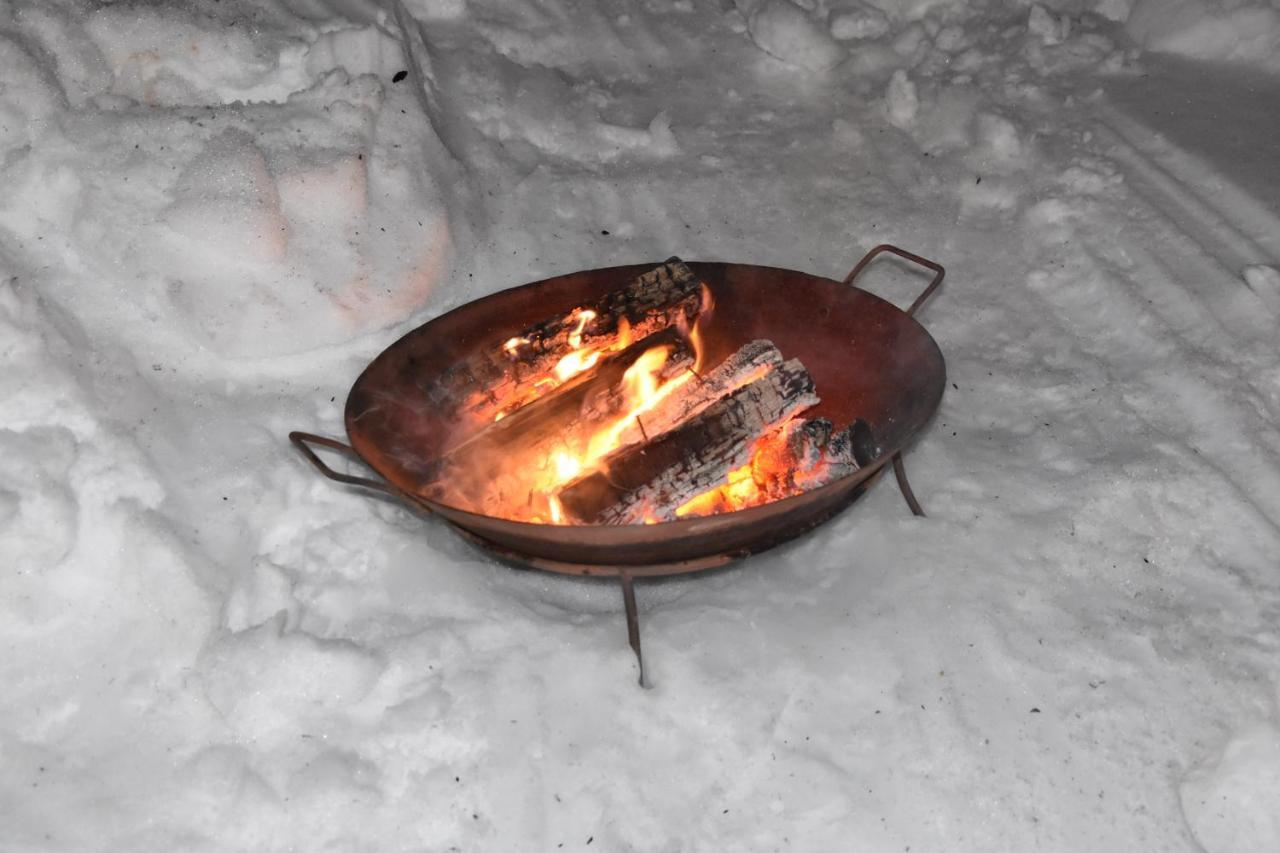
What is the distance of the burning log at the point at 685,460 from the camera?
6.34 ft

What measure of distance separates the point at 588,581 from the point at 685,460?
37 cm

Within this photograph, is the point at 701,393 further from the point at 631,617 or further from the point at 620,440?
the point at 631,617

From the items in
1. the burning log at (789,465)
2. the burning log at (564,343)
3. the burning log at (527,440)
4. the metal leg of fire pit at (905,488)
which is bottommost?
the metal leg of fire pit at (905,488)

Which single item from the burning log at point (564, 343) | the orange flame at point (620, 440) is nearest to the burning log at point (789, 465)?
the orange flame at point (620, 440)

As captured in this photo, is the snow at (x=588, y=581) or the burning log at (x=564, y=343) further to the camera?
the burning log at (x=564, y=343)

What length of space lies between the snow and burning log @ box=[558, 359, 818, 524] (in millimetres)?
259

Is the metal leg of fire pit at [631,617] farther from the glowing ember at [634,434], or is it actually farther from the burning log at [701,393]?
the burning log at [701,393]

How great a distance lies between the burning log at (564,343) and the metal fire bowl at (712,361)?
0.19ft

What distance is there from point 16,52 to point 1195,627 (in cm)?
282

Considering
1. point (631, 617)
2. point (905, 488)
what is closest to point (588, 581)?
point (631, 617)

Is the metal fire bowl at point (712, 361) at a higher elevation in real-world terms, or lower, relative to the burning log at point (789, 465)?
higher

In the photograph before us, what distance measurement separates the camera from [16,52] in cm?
233

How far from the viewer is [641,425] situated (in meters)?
2.08

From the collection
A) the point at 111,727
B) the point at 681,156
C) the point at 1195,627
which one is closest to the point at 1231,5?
the point at 681,156
